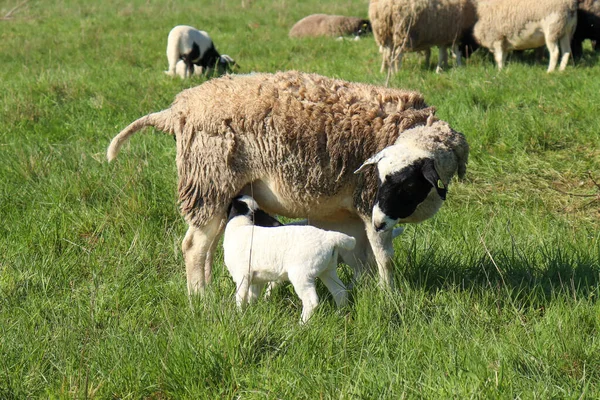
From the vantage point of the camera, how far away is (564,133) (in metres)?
6.95

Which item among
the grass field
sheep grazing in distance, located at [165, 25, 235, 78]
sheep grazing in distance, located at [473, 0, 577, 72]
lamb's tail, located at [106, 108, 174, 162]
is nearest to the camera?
the grass field

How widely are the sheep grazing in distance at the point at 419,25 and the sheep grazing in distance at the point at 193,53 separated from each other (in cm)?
249

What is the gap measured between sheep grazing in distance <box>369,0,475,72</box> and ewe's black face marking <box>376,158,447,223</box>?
6984 millimetres

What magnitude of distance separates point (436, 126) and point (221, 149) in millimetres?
1193

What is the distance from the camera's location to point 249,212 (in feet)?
13.0

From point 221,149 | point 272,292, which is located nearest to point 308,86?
point 221,149

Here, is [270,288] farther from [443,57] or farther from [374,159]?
[443,57]

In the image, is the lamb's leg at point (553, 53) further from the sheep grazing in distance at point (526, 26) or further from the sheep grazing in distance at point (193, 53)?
the sheep grazing in distance at point (193, 53)

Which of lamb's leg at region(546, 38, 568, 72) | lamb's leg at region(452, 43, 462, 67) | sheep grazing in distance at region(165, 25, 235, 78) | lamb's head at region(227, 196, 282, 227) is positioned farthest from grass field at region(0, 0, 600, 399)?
lamb's leg at region(452, 43, 462, 67)

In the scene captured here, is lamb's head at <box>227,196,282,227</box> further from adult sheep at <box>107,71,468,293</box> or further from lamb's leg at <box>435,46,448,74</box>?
lamb's leg at <box>435,46,448,74</box>

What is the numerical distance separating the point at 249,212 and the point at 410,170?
2.89ft

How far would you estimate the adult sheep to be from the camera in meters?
4.02

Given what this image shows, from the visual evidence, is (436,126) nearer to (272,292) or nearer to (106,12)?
(272,292)

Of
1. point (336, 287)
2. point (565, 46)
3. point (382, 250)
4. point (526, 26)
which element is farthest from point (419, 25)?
point (336, 287)
